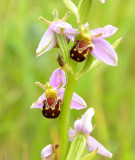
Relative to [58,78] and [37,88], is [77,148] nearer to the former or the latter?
[58,78]

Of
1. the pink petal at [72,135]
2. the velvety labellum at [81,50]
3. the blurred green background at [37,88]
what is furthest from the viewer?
the blurred green background at [37,88]

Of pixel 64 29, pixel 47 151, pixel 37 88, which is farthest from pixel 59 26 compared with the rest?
pixel 37 88

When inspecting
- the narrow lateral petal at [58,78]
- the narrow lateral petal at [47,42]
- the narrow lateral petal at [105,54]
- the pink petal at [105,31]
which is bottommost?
the narrow lateral petal at [58,78]

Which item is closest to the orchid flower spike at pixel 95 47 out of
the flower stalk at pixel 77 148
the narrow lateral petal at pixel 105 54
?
the narrow lateral petal at pixel 105 54

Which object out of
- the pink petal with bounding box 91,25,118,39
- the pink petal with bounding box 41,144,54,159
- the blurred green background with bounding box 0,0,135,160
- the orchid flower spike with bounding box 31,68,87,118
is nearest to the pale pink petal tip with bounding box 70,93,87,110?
the orchid flower spike with bounding box 31,68,87,118

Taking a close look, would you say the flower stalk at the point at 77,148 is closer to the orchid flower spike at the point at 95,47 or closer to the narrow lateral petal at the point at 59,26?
the orchid flower spike at the point at 95,47

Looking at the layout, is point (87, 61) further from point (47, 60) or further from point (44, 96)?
point (47, 60)

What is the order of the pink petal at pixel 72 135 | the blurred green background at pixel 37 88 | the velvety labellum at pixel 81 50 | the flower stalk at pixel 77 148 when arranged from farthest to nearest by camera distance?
the blurred green background at pixel 37 88 < the pink petal at pixel 72 135 < the flower stalk at pixel 77 148 < the velvety labellum at pixel 81 50

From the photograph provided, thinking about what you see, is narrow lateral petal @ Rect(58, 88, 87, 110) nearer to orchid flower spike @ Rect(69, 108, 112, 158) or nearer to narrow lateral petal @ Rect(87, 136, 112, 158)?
orchid flower spike @ Rect(69, 108, 112, 158)

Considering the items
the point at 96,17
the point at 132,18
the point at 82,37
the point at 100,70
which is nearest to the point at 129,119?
the point at 100,70
